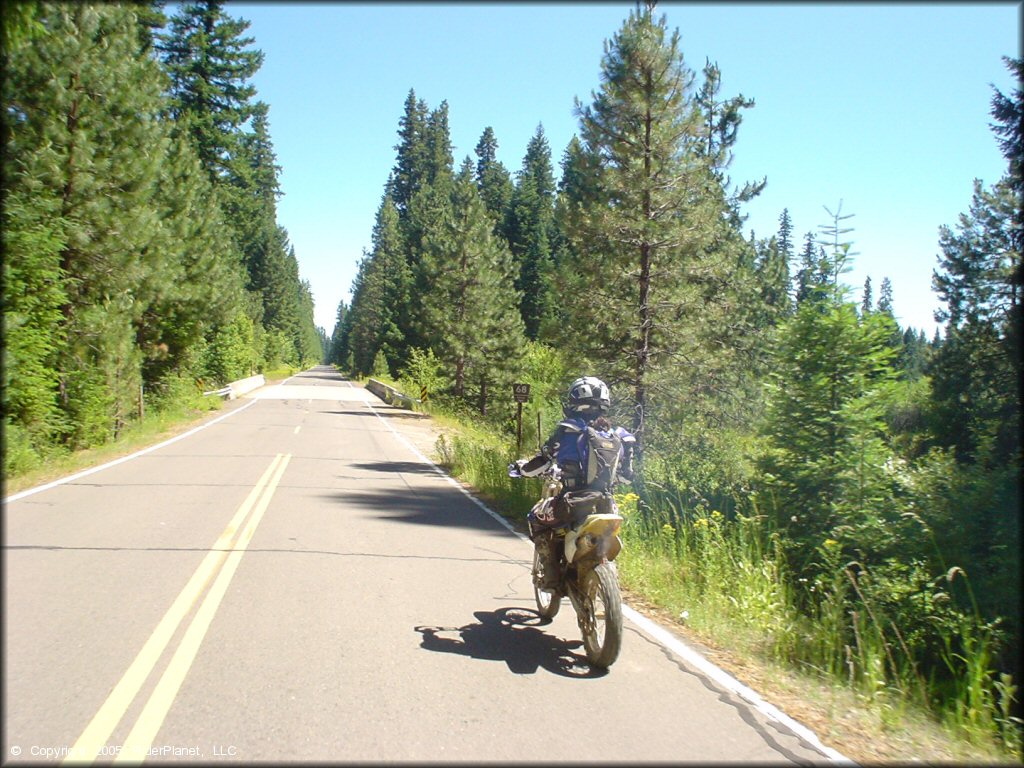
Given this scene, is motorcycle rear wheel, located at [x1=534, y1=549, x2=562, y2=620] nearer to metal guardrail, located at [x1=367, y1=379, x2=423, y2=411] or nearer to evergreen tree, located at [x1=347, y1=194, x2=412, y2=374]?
metal guardrail, located at [x1=367, y1=379, x2=423, y2=411]

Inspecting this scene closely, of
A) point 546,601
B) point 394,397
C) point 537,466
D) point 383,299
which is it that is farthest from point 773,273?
point 383,299

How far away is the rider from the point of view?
5574mm

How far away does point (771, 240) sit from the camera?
95.9 ft

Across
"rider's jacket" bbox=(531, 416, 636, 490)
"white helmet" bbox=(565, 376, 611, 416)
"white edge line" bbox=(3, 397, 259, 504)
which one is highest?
"white helmet" bbox=(565, 376, 611, 416)

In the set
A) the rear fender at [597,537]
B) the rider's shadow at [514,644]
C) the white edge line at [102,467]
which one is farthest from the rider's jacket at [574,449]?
the white edge line at [102,467]

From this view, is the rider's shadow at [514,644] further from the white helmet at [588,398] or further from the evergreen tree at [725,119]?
the evergreen tree at [725,119]

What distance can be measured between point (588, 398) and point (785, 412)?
4.16 meters

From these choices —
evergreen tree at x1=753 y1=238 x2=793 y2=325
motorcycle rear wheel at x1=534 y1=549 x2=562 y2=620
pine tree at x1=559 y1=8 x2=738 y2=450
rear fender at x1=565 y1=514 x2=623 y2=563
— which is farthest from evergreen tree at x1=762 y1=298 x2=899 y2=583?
evergreen tree at x1=753 y1=238 x2=793 y2=325

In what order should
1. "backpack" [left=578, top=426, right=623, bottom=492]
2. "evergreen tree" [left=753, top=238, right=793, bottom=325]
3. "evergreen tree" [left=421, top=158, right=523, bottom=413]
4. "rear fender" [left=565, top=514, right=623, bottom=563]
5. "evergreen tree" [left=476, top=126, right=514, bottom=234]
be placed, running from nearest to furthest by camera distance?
"rear fender" [left=565, top=514, right=623, bottom=563]
"backpack" [left=578, top=426, right=623, bottom=492]
"evergreen tree" [left=753, top=238, right=793, bottom=325]
"evergreen tree" [left=421, top=158, right=523, bottom=413]
"evergreen tree" [left=476, top=126, right=514, bottom=234]

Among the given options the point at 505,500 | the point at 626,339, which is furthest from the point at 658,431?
the point at 505,500

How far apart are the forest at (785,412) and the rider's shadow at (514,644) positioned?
4.98ft

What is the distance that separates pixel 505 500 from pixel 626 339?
498 centimetres

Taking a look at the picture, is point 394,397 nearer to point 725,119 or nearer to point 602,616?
point 725,119

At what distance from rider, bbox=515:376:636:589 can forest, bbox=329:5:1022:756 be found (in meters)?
1.62
